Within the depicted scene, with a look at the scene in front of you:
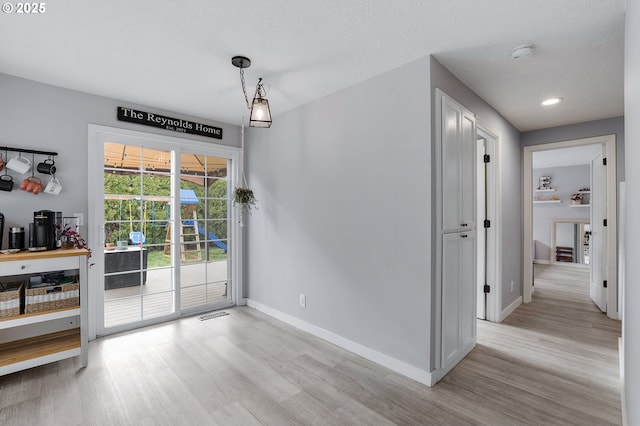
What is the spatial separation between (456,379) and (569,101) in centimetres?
301

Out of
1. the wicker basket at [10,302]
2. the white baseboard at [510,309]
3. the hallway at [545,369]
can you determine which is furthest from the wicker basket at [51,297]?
the white baseboard at [510,309]

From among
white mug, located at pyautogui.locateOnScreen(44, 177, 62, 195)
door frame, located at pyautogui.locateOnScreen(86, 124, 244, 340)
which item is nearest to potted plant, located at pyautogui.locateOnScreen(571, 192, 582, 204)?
door frame, located at pyautogui.locateOnScreen(86, 124, 244, 340)

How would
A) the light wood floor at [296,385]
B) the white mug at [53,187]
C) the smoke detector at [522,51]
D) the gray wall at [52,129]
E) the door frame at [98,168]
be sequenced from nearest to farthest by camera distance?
the light wood floor at [296,385] < the smoke detector at [522,51] < the gray wall at [52,129] < the white mug at [53,187] < the door frame at [98,168]

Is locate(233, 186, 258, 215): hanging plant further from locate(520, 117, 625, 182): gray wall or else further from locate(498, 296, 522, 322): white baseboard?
locate(520, 117, 625, 182): gray wall

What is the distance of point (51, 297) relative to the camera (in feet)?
7.98

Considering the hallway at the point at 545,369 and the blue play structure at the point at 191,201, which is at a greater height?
the blue play structure at the point at 191,201

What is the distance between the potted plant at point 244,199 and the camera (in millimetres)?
3699

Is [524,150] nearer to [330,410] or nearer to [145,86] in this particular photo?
[330,410]

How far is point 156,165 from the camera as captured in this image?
350 centimetres

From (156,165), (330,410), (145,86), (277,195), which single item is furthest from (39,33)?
(330,410)

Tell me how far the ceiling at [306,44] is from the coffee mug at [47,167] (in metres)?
0.72

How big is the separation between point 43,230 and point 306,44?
2584 millimetres

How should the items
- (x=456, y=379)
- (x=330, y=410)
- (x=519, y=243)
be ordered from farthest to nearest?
(x=519, y=243), (x=456, y=379), (x=330, y=410)

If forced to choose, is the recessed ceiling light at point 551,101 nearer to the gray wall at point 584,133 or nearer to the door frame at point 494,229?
the door frame at point 494,229
